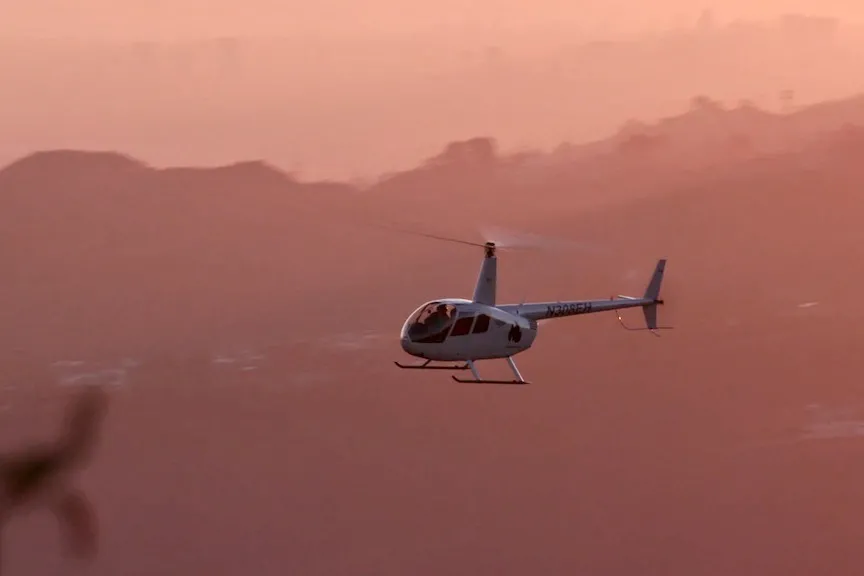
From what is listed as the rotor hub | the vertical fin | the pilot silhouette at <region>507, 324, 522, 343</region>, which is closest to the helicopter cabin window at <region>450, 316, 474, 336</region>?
the pilot silhouette at <region>507, 324, 522, 343</region>

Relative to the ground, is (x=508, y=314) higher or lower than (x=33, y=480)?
higher

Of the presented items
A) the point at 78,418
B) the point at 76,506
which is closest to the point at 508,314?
the point at 78,418

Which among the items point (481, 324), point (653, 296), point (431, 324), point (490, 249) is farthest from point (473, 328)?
point (653, 296)

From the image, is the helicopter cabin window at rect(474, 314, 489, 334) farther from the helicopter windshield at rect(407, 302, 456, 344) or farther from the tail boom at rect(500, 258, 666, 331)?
the helicopter windshield at rect(407, 302, 456, 344)

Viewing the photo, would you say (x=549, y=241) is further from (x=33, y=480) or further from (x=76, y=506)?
(x=33, y=480)

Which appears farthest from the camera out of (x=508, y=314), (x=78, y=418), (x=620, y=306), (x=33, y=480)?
(x=33, y=480)
